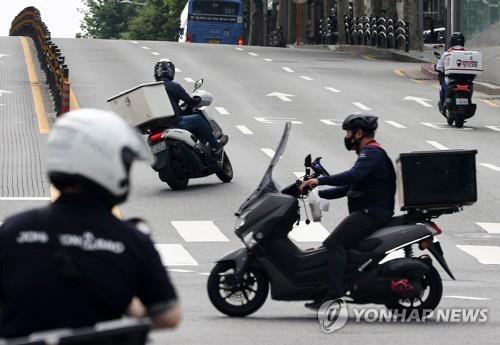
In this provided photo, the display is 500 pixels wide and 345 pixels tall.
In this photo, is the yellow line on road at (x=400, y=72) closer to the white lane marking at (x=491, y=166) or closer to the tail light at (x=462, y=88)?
the tail light at (x=462, y=88)

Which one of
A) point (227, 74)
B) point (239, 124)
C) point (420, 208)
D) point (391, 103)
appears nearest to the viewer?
point (420, 208)

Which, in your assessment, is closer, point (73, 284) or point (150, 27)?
point (73, 284)

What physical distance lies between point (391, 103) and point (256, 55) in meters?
15.4

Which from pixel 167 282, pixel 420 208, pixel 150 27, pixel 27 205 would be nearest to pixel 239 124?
pixel 27 205

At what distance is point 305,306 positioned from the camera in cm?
1124

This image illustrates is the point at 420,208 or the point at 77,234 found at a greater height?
the point at 77,234

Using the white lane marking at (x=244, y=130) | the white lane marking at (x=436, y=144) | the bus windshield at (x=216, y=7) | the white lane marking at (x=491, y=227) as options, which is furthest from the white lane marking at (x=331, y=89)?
the bus windshield at (x=216, y=7)

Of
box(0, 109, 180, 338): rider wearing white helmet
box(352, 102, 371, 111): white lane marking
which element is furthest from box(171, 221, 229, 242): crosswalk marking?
box(352, 102, 371, 111): white lane marking

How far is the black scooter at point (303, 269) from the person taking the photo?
11.1 meters

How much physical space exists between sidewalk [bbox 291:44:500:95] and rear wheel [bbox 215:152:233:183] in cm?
1664

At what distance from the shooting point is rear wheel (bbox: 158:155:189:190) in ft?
66.2

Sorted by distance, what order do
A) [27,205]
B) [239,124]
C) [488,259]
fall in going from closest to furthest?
[488,259]
[27,205]
[239,124]

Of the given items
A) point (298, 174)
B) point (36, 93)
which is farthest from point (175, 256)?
point (36, 93)

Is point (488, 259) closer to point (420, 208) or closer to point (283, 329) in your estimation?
point (420, 208)
